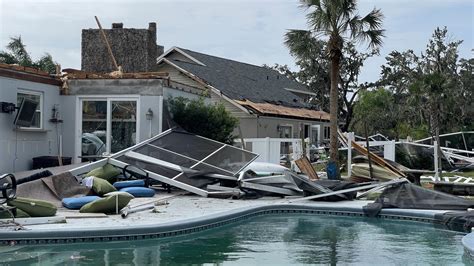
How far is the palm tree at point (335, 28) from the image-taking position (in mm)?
18328

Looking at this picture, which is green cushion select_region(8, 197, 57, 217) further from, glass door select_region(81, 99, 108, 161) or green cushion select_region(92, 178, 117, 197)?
glass door select_region(81, 99, 108, 161)

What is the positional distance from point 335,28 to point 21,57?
25.4m

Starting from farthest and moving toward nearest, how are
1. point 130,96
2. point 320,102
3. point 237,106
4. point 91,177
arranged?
1. point 320,102
2. point 237,106
3. point 130,96
4. point 91,177

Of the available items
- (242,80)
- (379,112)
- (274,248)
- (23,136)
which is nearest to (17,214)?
(274,248)

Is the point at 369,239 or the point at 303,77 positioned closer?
the point at 369,239

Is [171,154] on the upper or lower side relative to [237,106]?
lower

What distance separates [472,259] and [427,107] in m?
32.6

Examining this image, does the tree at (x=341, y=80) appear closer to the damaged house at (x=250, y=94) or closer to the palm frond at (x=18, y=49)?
the damaged house at (x=250, y=94)

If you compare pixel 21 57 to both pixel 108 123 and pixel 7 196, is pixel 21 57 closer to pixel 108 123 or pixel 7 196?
pixel 108 123

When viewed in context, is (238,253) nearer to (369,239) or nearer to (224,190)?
(369,239)

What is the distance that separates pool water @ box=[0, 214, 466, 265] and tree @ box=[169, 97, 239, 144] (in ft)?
24.1

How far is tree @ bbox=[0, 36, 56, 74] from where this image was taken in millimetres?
36344

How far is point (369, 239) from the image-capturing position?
10195 millimetres

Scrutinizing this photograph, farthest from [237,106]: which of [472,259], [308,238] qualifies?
[472,259]
